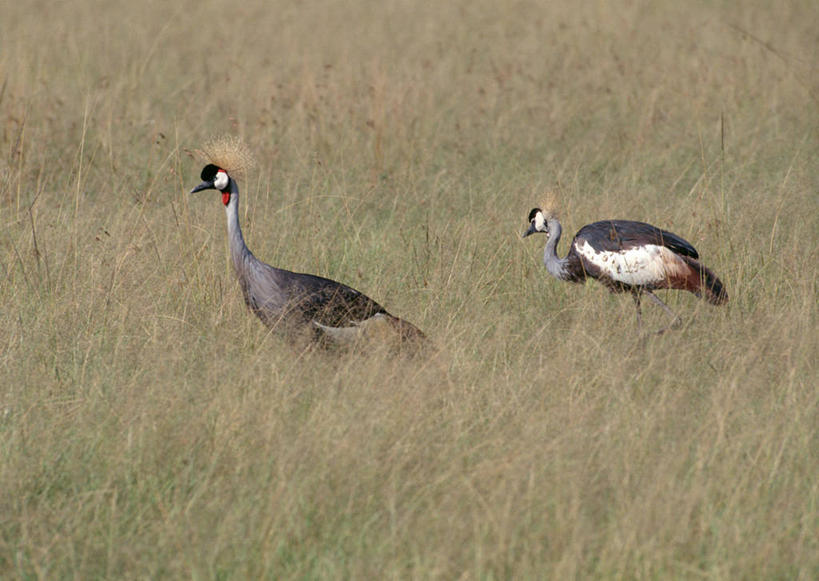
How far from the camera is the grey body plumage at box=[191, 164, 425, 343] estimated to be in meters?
4.04

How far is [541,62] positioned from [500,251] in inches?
156

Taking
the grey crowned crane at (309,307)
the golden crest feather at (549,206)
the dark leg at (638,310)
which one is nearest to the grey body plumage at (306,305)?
the grey crowned crane at (309,307)

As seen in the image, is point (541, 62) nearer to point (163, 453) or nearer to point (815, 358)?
point (815, 358)

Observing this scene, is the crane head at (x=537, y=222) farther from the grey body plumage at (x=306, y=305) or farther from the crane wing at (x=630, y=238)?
the grey body plumage at (x=306, y=305)

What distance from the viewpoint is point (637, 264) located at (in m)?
4.55

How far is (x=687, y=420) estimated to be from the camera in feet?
11.0

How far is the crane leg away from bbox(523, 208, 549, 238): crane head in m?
0.63

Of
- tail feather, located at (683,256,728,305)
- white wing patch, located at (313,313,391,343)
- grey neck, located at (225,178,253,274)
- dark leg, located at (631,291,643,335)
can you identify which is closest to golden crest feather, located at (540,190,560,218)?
dark leg, located at (631,291,643,335)

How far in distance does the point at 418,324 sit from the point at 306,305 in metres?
0.53

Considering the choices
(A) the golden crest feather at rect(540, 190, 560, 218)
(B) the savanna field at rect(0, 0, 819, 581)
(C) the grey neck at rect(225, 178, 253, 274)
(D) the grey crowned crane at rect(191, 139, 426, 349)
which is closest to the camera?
(B) the savanna field at rect(0, 0, 819, 581)

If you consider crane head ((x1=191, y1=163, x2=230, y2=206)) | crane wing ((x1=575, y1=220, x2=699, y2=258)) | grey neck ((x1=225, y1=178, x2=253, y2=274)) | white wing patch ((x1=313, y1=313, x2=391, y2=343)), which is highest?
crane wing ((x1=575, y1=220, x2=699, y2=258))

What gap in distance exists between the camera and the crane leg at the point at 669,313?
421cm

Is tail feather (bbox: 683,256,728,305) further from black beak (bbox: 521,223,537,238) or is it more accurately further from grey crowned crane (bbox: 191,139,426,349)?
grey crowned crane (bbox: 191,139,426,349)

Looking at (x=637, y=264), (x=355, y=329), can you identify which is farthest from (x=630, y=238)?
(x=355, y=329)
